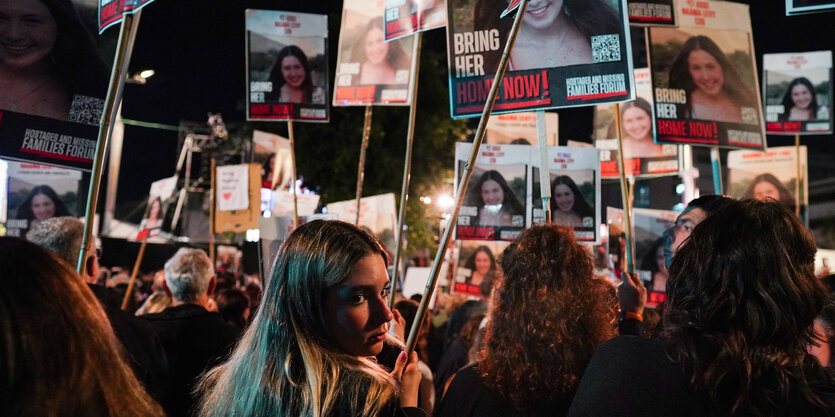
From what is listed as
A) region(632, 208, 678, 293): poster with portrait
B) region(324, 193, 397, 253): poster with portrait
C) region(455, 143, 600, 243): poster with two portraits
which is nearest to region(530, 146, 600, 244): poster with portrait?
region(455, 143, 600, 243): poster with two portraits

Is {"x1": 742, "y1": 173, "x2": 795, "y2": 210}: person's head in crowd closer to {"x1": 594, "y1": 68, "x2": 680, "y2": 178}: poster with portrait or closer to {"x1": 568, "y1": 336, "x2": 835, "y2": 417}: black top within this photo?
{"x1": 594, "y1": 68, "x2": 680, "y2": 178}: poster with portrait

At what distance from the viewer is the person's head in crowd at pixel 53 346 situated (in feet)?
5.31

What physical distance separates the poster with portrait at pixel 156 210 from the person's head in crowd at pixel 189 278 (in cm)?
480

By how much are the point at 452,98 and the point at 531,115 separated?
14.4 ft

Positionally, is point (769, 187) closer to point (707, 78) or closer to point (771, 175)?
point (771, 175)

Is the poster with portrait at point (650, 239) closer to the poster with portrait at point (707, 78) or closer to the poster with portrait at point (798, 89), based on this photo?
the poster with portrait at point (707, 78)

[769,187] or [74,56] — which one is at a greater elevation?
[74,56]

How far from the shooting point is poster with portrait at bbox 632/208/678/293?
7824 mm

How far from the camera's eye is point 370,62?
303 inches

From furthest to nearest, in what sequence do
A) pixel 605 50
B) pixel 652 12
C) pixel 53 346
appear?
pixel 652 12 < pixel 605 50 < pixel 53 346

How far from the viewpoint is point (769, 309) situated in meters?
2.16

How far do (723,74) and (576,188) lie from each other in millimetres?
1757

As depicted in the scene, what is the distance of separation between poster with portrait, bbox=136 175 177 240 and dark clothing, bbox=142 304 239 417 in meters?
5.09

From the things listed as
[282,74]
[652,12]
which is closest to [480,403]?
[652,12]
